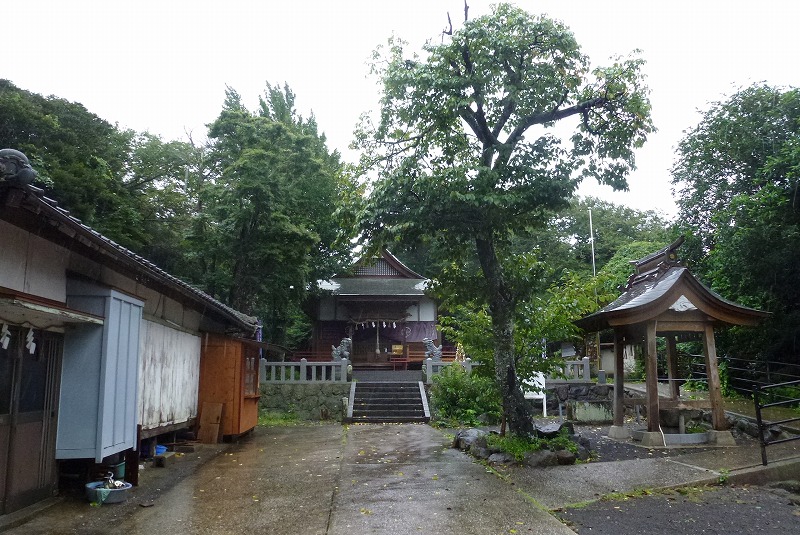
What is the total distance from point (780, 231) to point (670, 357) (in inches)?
230

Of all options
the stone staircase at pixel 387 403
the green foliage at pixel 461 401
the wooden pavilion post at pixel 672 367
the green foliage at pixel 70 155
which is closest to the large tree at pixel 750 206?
the wooden pavilion post at pixel 672 367

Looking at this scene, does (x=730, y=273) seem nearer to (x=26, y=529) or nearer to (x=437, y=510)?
(x=437, y=510)

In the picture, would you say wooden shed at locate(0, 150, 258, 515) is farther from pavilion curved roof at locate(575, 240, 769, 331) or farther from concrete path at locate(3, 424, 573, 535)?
pavilion curved roof at locate(575, 240, 769, 331)

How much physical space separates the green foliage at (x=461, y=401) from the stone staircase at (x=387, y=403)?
0.65 meters

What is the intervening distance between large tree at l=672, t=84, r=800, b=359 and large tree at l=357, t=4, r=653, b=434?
728cm

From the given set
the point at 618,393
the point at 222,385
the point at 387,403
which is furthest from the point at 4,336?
the point at 387,403

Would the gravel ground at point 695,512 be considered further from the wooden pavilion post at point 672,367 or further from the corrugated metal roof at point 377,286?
the corrugated metal roof at point 377,286

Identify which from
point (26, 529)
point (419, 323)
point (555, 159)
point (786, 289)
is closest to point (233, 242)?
point (419, 323)

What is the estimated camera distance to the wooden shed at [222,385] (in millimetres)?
12773

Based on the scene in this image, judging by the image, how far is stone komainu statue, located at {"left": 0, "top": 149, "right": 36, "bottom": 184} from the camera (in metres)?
4.31

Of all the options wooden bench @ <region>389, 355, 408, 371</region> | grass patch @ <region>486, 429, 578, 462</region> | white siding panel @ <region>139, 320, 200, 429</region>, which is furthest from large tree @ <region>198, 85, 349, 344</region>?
grass patch @ <region>486, 429, 578, 462</region>

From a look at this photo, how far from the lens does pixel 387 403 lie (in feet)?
64.2

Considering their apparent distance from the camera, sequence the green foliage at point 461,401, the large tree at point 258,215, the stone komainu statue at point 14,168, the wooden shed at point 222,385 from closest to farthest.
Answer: the stone komainu statue at point 14,168, the wooden shed at point 222,385, the green foliage at point 461,401, the large tree at point 258,215

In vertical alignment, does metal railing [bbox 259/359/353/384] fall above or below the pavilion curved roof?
below
